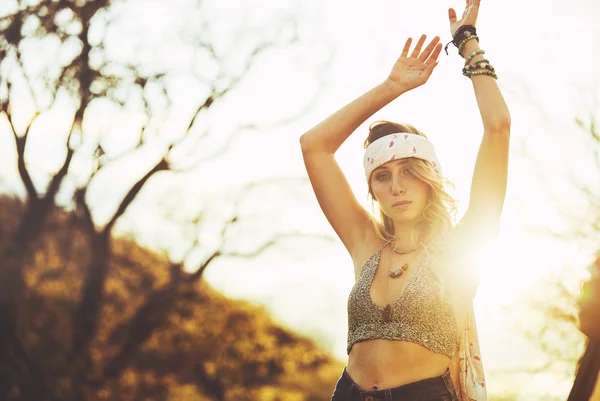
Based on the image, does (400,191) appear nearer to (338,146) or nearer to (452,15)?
(338,146)

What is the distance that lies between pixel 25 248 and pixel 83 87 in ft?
9.26

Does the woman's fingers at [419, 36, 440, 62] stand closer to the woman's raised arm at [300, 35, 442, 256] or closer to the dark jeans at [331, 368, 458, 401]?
the woman's raised arm at [300, 35, 442, 256]

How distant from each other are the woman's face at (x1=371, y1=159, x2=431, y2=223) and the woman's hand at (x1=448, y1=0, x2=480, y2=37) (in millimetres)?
555

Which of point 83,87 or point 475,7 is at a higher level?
point 83,87

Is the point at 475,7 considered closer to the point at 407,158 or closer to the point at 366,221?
the point at 407,158

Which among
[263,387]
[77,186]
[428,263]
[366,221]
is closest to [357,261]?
[366,221]

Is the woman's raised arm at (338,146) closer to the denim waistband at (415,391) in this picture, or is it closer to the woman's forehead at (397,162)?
the woman's forehead at (397,162)

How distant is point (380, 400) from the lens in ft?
8.30

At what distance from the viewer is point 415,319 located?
8.66 feet

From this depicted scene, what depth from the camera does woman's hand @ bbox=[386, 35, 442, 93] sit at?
3.02 m

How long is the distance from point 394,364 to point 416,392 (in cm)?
13

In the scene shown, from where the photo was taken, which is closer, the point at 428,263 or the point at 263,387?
the point at 428,263

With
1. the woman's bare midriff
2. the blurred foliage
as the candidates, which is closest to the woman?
the woman's bare midriff

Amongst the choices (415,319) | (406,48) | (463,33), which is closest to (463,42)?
(463,33)
